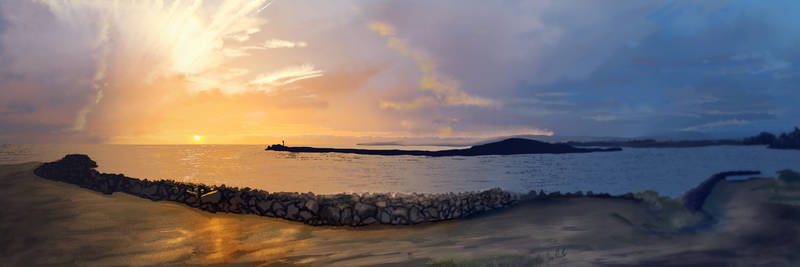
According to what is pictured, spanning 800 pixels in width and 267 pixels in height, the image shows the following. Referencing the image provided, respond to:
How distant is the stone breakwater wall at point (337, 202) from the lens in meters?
17.1

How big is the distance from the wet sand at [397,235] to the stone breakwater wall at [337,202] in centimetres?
48

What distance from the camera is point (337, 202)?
57.3 feet

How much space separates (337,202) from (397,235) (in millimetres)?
3320

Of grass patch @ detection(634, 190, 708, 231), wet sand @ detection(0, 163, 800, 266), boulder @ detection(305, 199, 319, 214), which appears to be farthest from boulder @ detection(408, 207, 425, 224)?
grass patch @ detection(634, 190, 708, 231)

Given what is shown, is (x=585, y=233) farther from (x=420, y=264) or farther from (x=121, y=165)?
(x=121, y=165)

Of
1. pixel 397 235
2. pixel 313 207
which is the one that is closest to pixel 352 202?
pixel 313 207

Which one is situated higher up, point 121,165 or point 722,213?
point 121,165

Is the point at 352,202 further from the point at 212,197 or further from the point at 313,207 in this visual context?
the point at 212,197

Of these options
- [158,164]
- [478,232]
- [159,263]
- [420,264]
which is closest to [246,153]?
[158,164]

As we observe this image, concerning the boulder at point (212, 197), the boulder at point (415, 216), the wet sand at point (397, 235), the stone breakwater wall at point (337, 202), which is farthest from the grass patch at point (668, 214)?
the boulder at point (212, 197)

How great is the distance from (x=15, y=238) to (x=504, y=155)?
22.8m

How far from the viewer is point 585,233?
42.6ft

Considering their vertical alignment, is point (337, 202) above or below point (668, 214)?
above

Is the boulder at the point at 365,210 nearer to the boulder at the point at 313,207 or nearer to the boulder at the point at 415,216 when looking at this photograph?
the boulder at the point at 415,216
